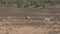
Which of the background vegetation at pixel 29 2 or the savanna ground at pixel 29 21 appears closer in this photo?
the savanna ground at pixel 29 21

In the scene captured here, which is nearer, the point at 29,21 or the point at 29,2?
the point at 29,21

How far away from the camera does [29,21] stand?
10.4 metres

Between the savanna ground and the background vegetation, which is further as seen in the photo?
the background vegetation

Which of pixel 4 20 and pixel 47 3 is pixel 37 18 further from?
pixel 47 3

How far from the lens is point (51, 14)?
1170 centimetres

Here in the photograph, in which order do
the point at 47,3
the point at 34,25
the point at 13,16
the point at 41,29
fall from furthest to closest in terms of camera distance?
1. the point at 47,3
2. the point at 13,16
3. the point at 34,25
4. the point at 41,29

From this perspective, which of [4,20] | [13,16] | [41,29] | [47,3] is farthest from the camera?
[47,3]

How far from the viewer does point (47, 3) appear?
14.4 meters

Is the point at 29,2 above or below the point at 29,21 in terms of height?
below

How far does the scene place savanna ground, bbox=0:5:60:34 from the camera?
904 cm

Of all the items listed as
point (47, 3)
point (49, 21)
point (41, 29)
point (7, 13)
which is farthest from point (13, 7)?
point (41, 29)

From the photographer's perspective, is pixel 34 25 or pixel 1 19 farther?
pixel 1 19

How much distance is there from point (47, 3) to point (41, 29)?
5506 millimetres

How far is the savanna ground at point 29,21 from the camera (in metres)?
9.04
